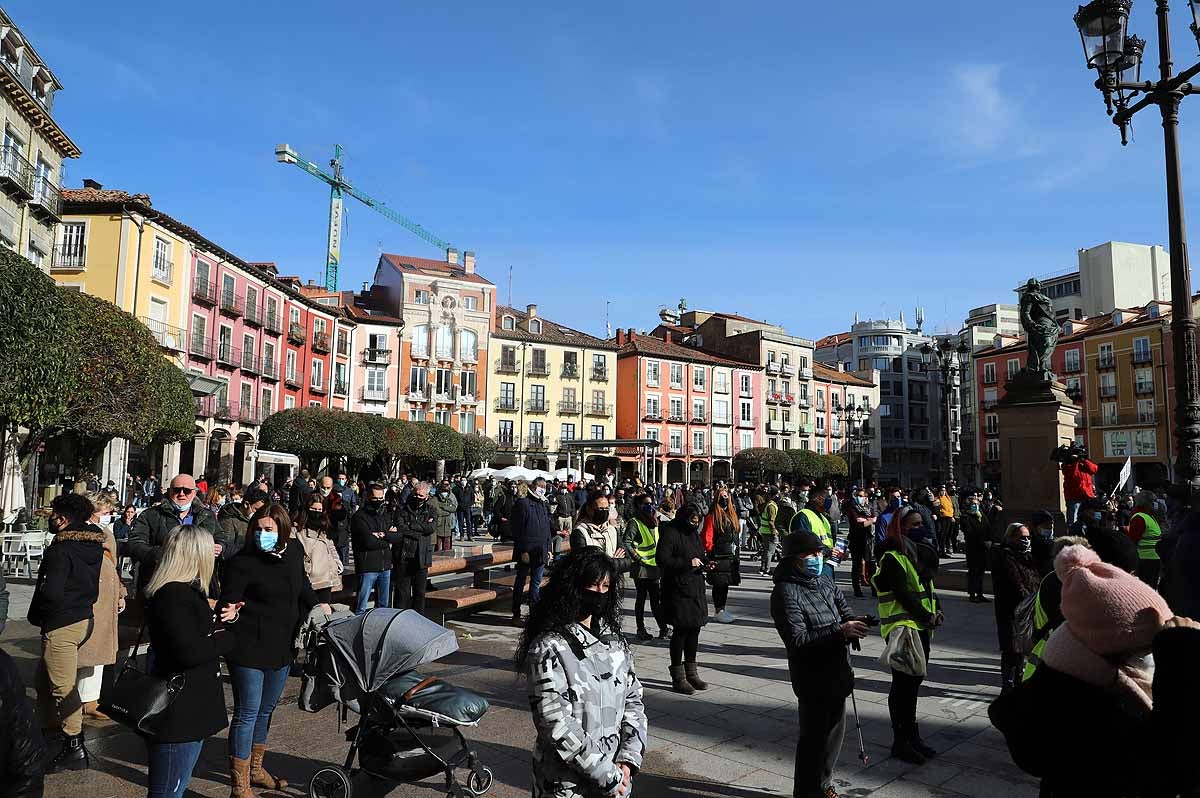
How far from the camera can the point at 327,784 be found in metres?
4.36

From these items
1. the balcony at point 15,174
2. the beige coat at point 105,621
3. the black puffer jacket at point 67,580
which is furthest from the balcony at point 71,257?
the black puffer jacket at point 67,580

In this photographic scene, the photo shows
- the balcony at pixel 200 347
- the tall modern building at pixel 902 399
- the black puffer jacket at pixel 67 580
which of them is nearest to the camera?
the black puffer jacket at pixel 67 580

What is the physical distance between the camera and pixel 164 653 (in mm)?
3740

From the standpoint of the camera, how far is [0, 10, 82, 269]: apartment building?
22469mm

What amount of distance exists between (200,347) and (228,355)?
2328mm

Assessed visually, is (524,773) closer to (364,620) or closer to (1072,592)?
(364,620)

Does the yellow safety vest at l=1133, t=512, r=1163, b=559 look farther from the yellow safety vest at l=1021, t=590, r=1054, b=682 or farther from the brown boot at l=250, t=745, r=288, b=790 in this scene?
the brown boot at l=250, t=745, r=288, b=790

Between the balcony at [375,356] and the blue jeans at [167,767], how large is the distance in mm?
45558

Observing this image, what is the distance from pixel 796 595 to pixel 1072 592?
2395 millimetres

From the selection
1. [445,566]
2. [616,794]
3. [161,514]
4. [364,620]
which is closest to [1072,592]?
[616,794]

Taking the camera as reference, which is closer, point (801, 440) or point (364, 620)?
point (364, 620)

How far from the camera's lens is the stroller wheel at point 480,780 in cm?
440

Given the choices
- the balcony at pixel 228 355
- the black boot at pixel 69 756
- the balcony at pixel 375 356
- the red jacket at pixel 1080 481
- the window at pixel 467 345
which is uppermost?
the window at pixel 467 345

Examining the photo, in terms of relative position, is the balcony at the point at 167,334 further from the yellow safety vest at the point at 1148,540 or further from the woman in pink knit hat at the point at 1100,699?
the woman in pink knit hat at the point at 1100,699
